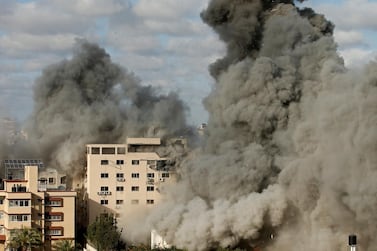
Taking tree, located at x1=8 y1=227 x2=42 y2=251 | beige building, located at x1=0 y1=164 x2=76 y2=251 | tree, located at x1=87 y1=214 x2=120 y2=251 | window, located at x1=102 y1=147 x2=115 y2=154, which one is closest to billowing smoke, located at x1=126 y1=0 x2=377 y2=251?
tree, located at x1=87 y1=214 x2=120 y2=251

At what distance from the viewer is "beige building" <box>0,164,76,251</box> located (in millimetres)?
49344

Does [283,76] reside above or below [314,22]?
below

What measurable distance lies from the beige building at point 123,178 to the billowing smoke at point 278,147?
13.9 feet

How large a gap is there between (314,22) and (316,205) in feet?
40.6

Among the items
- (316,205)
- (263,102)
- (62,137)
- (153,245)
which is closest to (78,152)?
(62,137)

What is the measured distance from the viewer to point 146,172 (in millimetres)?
53812

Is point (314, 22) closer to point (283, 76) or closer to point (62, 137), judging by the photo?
point (283, 76)

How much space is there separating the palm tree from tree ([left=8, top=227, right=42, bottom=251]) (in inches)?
43.7

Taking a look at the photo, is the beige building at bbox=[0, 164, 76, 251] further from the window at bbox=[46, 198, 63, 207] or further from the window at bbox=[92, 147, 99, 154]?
the window at bbox=[92, 147, 99, 154]

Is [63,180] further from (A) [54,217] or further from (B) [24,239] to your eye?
(B) [24,239]

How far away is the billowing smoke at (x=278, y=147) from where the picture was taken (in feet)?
120

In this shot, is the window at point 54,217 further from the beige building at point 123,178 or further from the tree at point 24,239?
the beige building at point 123,178

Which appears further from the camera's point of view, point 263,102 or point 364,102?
point 263,102

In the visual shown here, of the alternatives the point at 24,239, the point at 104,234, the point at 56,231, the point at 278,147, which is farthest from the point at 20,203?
the point at 278,147
